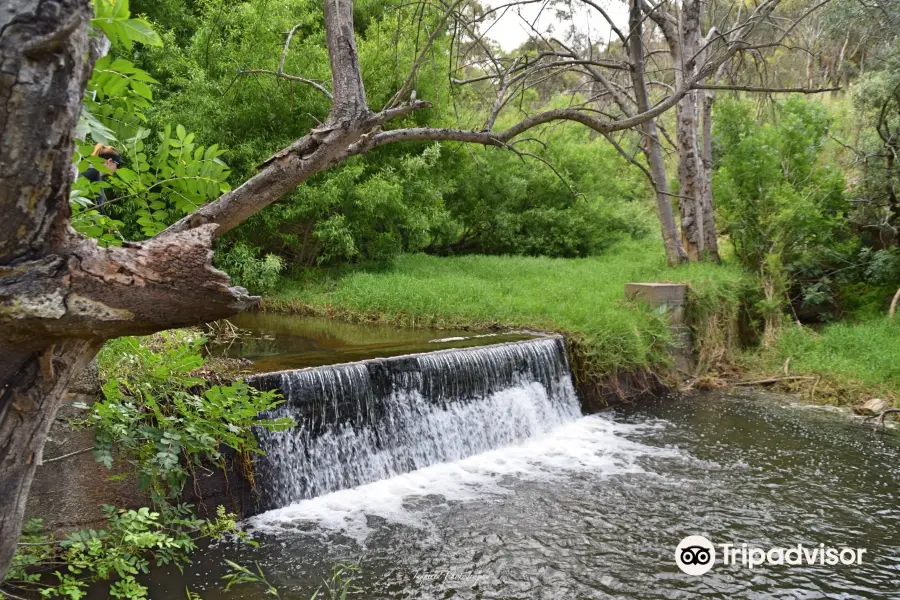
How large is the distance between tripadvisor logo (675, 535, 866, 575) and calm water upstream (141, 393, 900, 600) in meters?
0.07

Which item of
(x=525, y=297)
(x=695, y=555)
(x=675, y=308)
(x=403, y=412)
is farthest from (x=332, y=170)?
(x=695, y=555)

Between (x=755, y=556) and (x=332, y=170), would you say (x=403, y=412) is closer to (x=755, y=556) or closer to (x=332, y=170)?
(x=755, y=556)

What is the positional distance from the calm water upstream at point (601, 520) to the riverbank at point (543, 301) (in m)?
1.53

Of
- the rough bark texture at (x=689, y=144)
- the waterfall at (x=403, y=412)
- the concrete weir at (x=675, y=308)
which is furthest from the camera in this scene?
the rough bark texture at (x=689, y=144)

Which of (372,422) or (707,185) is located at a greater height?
(707,185)

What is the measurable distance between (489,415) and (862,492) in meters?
3.42

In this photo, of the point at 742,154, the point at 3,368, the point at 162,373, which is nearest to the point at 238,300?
the point at 3,368

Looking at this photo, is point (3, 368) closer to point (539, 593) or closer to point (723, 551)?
point (539, 593)

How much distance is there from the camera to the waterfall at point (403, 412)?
18.3ft

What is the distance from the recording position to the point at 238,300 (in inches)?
66.7

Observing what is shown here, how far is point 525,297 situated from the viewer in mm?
10727

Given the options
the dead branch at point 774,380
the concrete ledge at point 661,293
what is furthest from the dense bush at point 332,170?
the dead branch at point 774,380

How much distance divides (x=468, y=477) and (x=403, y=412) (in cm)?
91

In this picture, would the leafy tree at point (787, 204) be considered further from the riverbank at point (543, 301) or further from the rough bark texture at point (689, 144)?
the riverbank at point (543, 301)
